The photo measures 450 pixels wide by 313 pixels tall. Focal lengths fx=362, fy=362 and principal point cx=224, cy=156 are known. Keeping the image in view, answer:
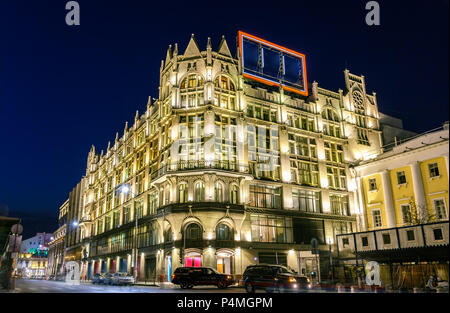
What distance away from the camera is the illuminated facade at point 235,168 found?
44.6 metres

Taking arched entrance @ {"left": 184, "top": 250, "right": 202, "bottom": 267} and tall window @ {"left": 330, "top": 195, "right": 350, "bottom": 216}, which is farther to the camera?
tall window @ {"left": 330, "top": 195, "right": 350, "bottom": 216}

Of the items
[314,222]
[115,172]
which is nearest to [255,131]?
[314,222]

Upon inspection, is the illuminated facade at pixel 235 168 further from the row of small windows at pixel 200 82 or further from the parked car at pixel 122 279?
the parked car at pixel 122 279

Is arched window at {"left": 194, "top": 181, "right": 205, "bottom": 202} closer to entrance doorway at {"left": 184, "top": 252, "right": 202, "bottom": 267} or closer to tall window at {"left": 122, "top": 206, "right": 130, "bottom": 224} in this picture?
entrance doorway at {"left": 184, "top": 252, "right": 202, "bottom": 267}

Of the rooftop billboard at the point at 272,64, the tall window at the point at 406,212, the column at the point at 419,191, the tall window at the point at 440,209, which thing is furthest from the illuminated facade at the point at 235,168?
the tall window at the point at 440,209

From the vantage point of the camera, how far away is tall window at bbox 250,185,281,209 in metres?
49.5

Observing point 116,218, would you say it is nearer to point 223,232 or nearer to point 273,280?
point 223,232

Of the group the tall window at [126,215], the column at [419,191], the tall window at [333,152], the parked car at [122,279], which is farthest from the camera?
the tall window at [126,215]

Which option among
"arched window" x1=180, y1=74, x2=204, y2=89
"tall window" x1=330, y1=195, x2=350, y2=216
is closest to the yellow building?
"tall window" x1=330, y1=195, x2=350, y2=216

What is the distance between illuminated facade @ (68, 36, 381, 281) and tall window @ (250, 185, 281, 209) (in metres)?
0.14

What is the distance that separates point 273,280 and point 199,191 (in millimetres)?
21934

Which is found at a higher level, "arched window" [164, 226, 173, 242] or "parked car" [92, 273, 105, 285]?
"arched window" [164, 226, 173, 242]

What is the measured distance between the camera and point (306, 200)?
177ft

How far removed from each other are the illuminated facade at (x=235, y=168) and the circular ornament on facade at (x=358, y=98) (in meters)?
0.21
